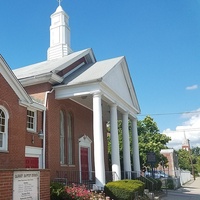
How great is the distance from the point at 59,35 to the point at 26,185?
19456 mm

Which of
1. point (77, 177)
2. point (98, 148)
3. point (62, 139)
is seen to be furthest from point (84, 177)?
point (98, 148)

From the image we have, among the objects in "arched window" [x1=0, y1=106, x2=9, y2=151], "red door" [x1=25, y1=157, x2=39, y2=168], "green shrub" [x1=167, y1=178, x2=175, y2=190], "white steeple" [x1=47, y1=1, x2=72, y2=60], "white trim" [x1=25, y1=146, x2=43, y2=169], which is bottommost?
"green shrub" [x1=167, y1=178, x2=175, y2=190]

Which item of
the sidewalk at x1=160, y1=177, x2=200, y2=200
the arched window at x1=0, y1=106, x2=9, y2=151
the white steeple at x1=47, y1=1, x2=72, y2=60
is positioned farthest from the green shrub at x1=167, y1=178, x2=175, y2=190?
the arched window at x1=0, y1=106, x2=9, y2=151

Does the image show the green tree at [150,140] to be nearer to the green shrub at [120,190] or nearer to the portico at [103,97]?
the portico at [103,97]

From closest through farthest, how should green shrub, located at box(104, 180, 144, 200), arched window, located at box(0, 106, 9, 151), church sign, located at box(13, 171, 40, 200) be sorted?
church sign, located at box(13, 171, 40, 200), arched window, located at box(0, 106, 9, 151), green shrub, located at box(104, 180, 144, 200)

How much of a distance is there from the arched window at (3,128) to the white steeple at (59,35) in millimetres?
13066

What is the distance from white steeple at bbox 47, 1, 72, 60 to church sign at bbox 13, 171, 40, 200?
701 inches

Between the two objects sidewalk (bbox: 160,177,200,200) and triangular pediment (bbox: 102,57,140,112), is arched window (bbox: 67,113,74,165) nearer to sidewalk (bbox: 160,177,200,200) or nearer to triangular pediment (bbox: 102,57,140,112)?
triangular pediment (bbox: 102,57,140,112)

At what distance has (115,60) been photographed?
71.6ft

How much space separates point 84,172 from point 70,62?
25.5 ft

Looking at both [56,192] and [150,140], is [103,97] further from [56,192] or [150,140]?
[150,140]

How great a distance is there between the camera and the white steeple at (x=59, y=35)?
25.7 metres

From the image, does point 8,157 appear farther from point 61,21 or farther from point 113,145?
point 61,21

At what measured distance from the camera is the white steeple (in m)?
25.7
